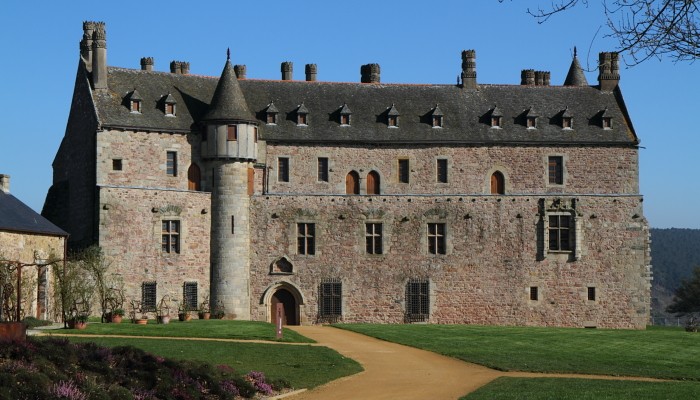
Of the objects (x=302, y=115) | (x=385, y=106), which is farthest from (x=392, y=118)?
(x=302, y=115)

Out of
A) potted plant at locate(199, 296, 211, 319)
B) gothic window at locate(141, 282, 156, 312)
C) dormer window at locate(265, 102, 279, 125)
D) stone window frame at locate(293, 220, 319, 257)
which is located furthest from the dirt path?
dormer window at locate(265, 102, 279, 125)

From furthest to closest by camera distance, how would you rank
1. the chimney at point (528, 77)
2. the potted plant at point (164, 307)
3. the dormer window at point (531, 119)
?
the chimney at point (528, 77) → the dormer window at point (531, 119) → the potted plant at point (164, 307)

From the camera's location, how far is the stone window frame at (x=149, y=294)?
4981 cm

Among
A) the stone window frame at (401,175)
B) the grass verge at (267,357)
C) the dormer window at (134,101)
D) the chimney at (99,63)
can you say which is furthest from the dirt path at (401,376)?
the chimney at (99,63)

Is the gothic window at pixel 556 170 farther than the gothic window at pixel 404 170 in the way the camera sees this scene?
Yes

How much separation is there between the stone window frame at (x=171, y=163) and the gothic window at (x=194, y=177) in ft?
2.18

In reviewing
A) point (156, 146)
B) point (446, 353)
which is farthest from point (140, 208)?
point (446, 353)

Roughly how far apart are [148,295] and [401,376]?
23.7m

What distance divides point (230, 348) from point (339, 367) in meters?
4.67

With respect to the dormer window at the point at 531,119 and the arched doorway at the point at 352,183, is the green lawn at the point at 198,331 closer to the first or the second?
the arched doorway at the point at 352,183

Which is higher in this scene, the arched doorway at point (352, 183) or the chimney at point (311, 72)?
the chimney at point (311, 72)

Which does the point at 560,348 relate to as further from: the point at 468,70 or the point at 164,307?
the point at 468,70

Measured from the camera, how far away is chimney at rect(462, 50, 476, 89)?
57.8m

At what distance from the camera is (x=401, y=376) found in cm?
2841
